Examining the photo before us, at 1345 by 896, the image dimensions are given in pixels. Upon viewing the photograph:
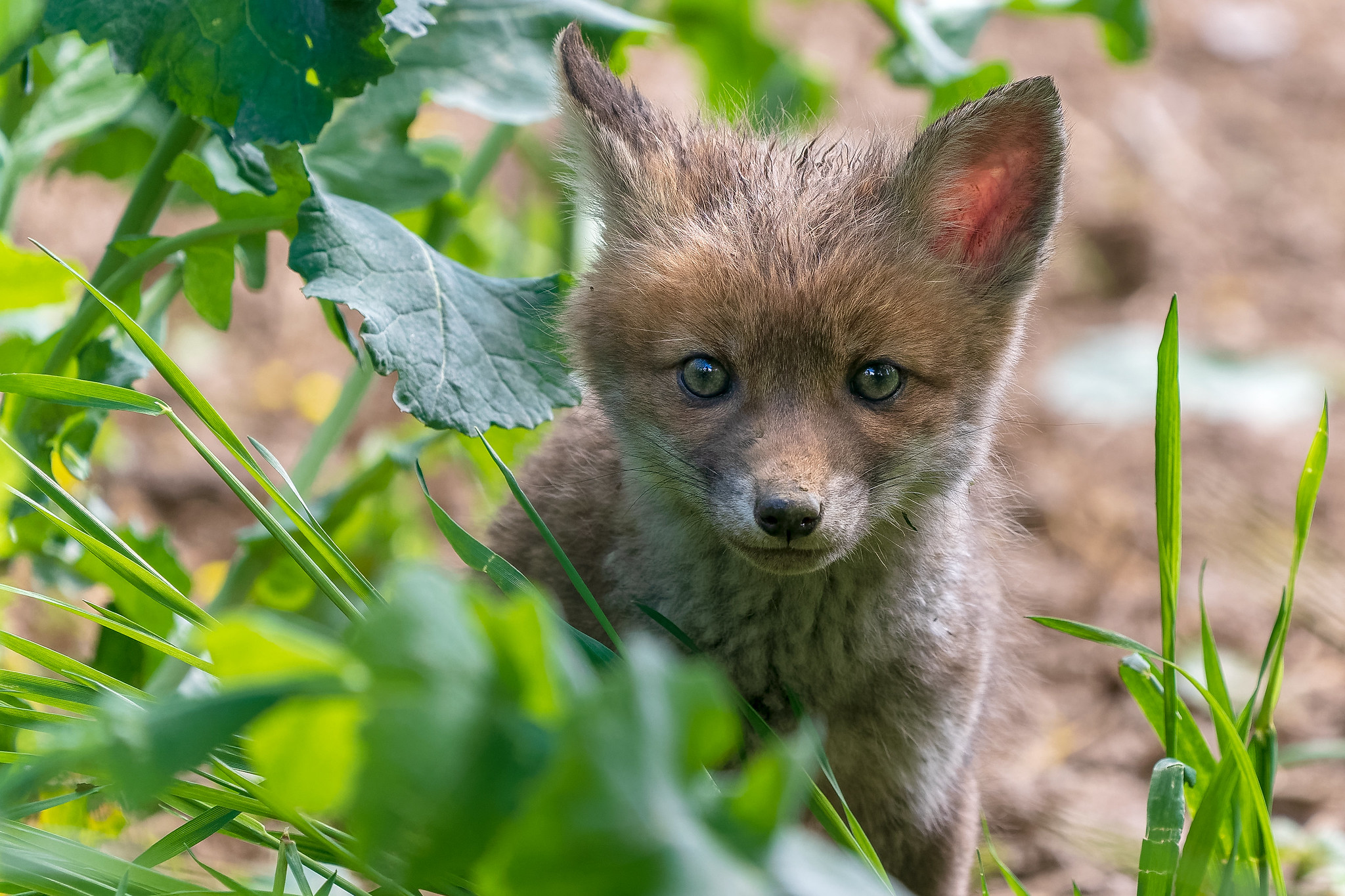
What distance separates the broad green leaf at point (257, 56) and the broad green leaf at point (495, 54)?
0.65 metres

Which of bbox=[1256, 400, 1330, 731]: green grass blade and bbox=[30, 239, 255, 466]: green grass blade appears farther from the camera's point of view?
bbox=[1256, 400, 1330, 731]: green grass blade

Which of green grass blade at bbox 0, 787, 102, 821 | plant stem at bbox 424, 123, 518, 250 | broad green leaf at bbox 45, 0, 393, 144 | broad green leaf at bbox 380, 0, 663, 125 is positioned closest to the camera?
green grass blade at bbox 0, 787, 102, 821

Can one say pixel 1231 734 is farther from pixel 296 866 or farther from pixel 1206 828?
pixel 296 866

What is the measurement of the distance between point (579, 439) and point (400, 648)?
2040mm

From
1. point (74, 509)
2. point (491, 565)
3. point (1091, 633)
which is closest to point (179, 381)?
point (74, 509)

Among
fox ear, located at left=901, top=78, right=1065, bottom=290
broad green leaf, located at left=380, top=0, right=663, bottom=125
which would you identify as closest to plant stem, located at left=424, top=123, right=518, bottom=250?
broad green leaf, located at left=380, top=0, right=663, bottom=125

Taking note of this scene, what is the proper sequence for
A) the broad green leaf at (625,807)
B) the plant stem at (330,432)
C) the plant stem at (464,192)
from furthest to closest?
1. the plant stem at (330,432)
2. the plant stem at (464,192)
3. the broad green leaf at (625,807)

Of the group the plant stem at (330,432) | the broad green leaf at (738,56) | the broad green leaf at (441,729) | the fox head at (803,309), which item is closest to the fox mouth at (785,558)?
the fox head at (803,309)

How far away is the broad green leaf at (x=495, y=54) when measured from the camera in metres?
2.97

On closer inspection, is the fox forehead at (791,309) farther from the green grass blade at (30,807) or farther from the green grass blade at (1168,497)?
the green grass blade at (30,807)

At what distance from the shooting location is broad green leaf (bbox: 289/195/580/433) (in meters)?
2.29

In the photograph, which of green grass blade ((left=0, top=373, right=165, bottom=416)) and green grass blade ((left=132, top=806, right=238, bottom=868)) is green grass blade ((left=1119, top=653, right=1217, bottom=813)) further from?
green grass blade ((left=0, top=373, right=165, bottom=416))

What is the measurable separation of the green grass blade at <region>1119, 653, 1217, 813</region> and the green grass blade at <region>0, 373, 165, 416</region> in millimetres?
1898

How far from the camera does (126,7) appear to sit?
2.22m
